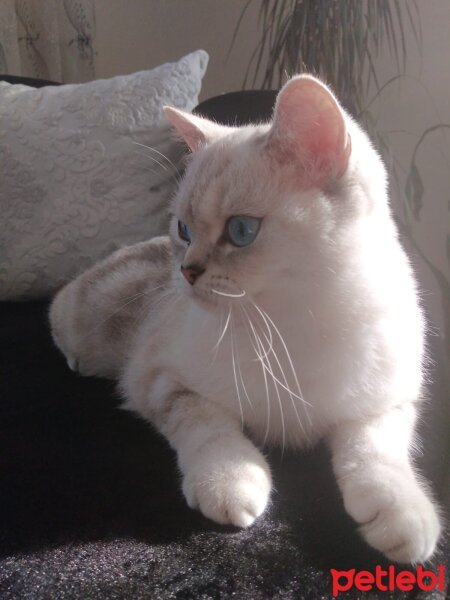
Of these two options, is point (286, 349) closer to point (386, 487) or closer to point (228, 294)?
point (228, 294)

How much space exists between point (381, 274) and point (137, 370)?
50 centimetres

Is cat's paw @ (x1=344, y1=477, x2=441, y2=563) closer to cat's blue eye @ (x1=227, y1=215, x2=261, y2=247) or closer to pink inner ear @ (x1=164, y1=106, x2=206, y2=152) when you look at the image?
cat's blue eye @ (x1=227, y1=215, x2=261, y2=247)

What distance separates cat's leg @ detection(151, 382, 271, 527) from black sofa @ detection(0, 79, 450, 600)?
0.03 metres

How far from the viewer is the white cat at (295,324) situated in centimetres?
71

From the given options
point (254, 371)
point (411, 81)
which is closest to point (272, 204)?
point (254, 371)

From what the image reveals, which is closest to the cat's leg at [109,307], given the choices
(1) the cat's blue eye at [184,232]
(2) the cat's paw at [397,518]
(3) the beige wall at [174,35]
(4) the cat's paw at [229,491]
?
(1) the cat's blue eye at [184,232]

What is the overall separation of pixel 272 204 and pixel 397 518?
1.35ft

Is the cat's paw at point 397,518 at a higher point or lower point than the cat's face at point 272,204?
lower

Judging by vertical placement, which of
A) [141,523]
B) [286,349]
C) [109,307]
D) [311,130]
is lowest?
[109,307]

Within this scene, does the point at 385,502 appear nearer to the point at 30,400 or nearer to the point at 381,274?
the point at 381,274

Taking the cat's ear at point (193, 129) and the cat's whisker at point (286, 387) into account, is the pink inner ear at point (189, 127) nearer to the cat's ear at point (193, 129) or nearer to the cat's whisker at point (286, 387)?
the cat's ear at point (193, 129)

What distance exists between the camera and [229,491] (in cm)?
70
